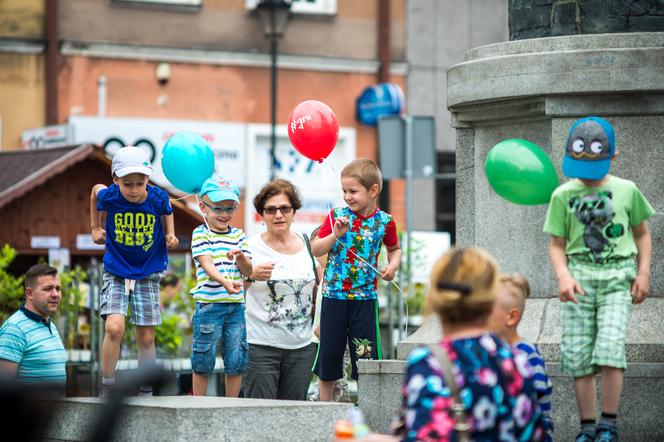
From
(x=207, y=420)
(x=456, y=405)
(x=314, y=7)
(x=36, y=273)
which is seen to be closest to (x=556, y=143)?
(x=207, y=420)

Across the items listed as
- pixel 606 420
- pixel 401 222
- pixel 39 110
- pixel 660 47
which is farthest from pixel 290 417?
pixel 401 222

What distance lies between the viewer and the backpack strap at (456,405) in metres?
A: 5.05

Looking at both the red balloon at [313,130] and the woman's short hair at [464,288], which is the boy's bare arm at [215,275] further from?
the woman's short hair at [464,288]

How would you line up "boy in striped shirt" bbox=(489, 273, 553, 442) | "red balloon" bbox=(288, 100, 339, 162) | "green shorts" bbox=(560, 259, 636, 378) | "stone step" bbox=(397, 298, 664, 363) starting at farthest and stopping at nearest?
"red balloon" bbox=(288, 100, 339, 162)
"stone step" bbox=(397, 298, 664, 363)
"green shorts" bbox=(560, 259, 636, 378)
"boy in striped shirt" bbox=(489, 273, 553, 442)

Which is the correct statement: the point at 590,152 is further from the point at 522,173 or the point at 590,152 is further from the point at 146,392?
the point at 146,392

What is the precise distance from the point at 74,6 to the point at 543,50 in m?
16.2

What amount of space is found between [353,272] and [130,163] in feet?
4.66

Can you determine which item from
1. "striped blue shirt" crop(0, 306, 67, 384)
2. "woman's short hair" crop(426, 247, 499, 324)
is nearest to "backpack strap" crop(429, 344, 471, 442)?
"woman's short hair" crop(426, 247, 499, 324)

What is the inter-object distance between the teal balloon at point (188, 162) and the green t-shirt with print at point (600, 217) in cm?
255

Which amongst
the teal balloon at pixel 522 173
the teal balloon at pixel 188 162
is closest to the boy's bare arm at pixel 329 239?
the teal balloon at pixel 188 162

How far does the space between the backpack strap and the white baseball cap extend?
408 centimetres

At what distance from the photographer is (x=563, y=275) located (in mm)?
7250

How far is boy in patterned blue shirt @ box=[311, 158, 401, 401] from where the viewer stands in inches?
348

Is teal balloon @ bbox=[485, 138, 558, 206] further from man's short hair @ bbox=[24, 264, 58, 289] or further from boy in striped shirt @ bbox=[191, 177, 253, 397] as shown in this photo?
man's short hair @ bbox=[24, 264, 58, 289]
